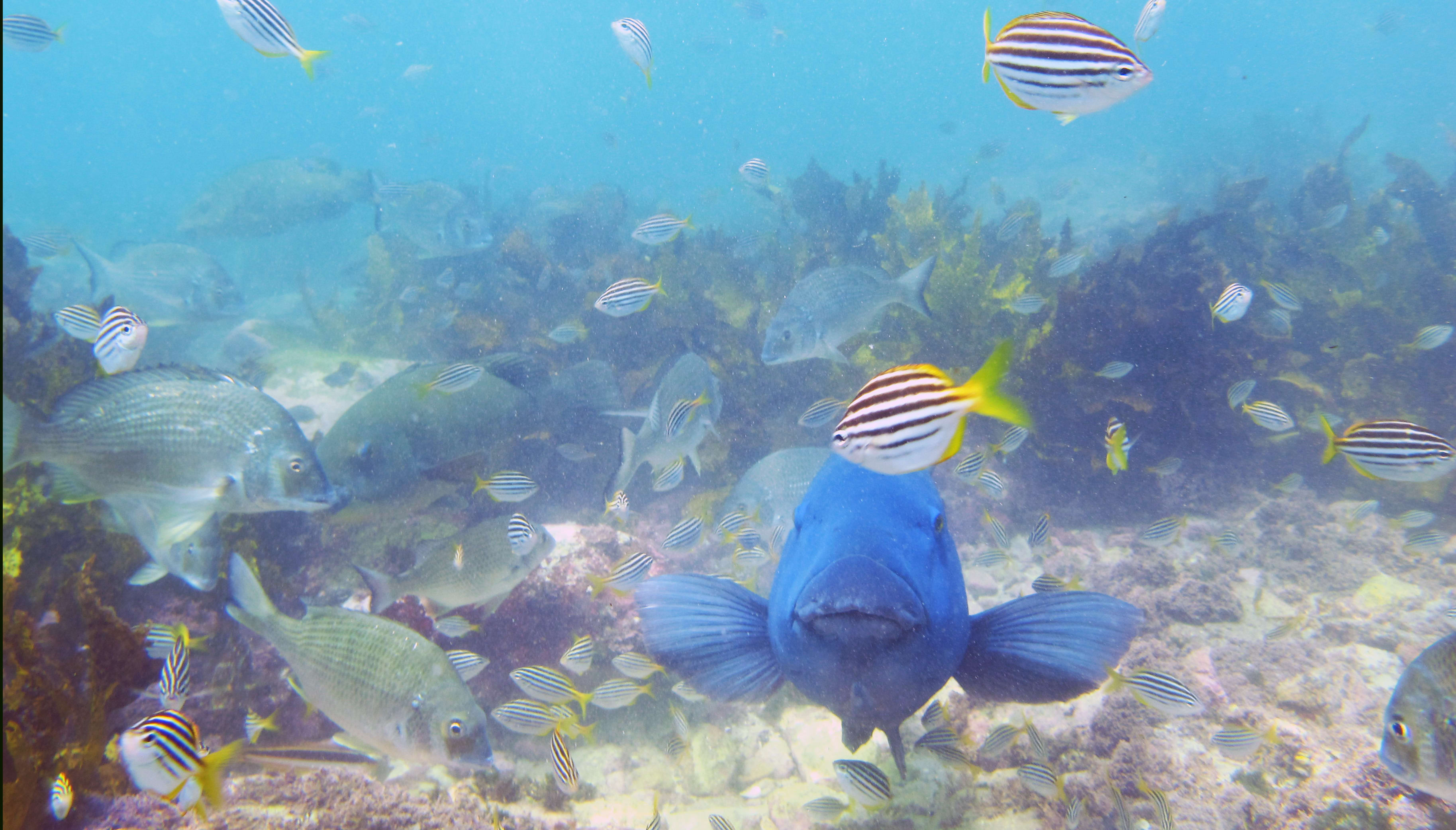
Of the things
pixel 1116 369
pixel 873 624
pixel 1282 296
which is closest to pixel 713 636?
pixel 873 624

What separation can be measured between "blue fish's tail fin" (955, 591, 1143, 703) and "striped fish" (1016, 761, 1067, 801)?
2.49ft

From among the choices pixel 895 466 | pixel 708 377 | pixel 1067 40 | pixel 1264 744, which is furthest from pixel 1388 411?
pixel 895 466

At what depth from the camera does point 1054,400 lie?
7195 millimetres

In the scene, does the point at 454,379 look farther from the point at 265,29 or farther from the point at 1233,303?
the point at 1233,303

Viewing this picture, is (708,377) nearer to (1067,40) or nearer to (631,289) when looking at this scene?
(631,289)

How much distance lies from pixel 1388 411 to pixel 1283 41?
16403 centimetres

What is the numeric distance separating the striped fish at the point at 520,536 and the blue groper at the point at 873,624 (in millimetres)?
1795

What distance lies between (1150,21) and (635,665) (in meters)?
9.02

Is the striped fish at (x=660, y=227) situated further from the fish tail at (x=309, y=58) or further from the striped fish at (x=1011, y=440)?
the striped fish at (x=1011, y=440)

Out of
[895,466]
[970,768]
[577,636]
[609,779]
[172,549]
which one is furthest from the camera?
[577,636]

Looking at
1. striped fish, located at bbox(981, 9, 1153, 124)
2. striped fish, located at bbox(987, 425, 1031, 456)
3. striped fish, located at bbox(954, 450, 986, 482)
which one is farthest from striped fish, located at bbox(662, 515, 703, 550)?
striped fish, located at bbox(981, 9, 1153, 124)

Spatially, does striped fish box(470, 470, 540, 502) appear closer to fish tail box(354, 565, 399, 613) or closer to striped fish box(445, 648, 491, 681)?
fish tail box(354, 565, 399, 613)

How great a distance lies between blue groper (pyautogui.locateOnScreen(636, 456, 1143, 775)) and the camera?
6.15 ft

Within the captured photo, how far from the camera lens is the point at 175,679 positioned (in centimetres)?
324
